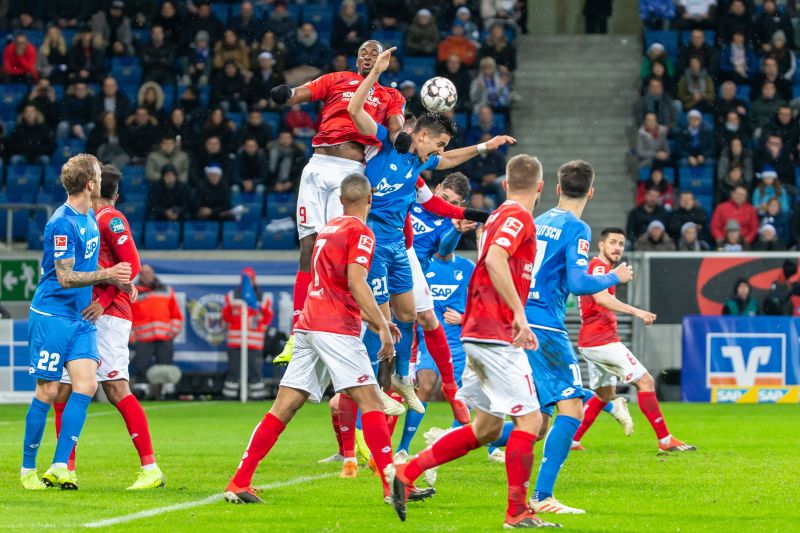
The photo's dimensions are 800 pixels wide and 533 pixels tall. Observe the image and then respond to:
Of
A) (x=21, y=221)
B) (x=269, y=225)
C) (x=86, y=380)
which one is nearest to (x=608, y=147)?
(x=269, y=225)

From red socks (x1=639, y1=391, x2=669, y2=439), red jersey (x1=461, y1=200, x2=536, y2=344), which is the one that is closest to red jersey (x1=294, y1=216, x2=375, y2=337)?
red jersey (x1=461, y1=200, x2=536, y2=344)

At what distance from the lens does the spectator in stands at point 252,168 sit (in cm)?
2592

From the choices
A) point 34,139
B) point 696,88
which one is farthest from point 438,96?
point 34,139

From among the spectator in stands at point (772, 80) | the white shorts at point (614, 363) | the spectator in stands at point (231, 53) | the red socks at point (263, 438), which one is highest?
the spectator in stands at point (231, 53)

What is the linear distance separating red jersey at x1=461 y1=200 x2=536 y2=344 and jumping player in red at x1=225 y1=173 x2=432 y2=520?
0.77 metres

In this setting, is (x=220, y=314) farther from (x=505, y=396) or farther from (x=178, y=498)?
(x=505, y=396)

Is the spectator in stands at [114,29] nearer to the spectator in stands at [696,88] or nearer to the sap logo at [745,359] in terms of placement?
the spectator in stands at [696,88]

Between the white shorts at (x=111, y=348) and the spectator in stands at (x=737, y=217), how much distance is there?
15.3m

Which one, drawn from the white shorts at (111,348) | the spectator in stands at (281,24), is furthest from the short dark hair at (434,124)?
the spectator in stands at (281,24)

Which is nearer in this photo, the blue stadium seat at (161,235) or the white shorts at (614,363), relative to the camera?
the white shorts at (614,363)

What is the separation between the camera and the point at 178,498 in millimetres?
9883

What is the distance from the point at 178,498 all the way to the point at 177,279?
13783 mm

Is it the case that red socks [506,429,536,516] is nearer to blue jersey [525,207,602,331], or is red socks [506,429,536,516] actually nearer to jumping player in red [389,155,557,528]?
jumping player in red [389,155,557,528]

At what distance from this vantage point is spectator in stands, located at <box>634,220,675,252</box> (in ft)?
77.5
